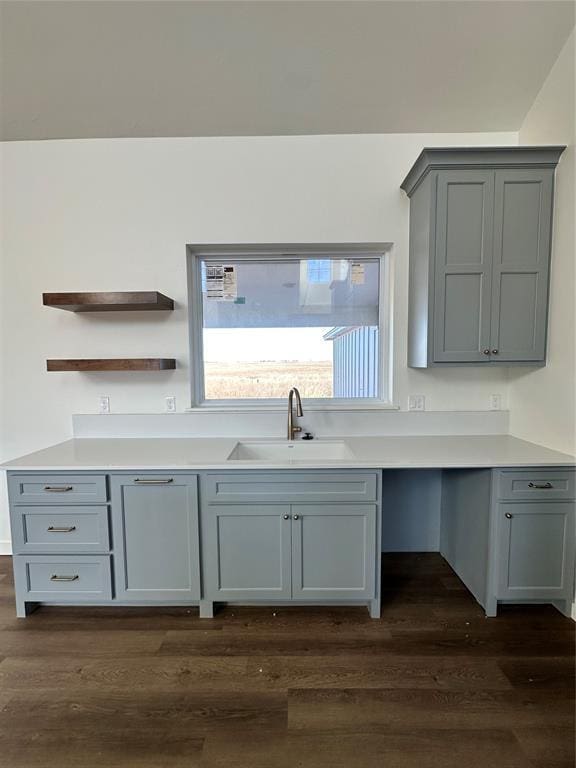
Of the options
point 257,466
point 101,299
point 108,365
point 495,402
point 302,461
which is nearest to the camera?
point 257,466

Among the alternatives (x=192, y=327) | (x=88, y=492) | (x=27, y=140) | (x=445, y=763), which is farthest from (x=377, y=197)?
(x=445, y=763)

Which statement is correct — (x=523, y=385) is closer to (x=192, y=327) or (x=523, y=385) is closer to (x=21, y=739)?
(x=192, y=327)

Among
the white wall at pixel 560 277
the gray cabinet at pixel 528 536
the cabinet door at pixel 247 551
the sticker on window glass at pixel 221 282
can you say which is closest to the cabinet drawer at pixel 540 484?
the gray cabinet at pixel 528 536

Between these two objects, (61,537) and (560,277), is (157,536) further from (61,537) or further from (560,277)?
(560,277)

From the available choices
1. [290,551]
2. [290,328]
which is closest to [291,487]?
[290,551]

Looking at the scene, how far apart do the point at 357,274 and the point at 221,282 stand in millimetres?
932

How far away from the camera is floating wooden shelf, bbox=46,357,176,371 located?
2.32m

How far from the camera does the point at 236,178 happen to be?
2396 millimetres

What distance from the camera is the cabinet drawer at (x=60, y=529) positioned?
6.43ft

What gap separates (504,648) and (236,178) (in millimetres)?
2942

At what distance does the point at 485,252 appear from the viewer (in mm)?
2078

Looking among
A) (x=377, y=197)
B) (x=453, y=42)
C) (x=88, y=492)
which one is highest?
(x=453, y=42)

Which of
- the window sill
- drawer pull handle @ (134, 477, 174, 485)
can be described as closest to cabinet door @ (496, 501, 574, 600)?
the window sill

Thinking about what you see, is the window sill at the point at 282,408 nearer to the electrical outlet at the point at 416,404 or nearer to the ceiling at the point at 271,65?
the electrical outlet at the point at 416,404
